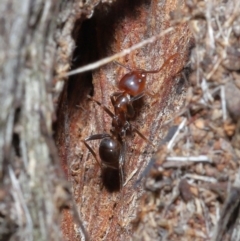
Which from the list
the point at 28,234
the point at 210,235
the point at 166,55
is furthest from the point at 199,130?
the point at 28,234

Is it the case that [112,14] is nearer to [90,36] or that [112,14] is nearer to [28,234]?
[90,36]

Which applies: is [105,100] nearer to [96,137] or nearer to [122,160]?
[96,137]

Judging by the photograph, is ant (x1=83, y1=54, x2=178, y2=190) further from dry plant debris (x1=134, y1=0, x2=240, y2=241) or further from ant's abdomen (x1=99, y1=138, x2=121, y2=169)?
dry plant debris (x1=134, y1=0, x2=240, y2=241)

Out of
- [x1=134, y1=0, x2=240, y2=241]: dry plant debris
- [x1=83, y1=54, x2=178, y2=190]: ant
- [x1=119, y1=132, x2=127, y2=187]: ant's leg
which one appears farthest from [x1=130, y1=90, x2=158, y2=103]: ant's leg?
[x1=134, y1=0, x2=240, y2=241]: dry plant debris

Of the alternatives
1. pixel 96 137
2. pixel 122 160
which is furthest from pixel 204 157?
pixel 96 137

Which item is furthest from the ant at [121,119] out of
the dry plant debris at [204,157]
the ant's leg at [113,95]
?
the dry plant debris at [204,157]
